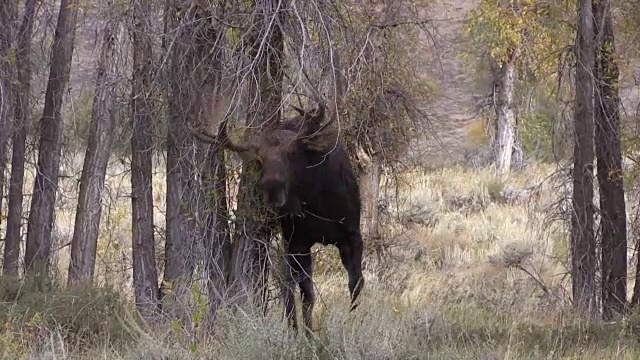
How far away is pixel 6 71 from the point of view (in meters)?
12.7

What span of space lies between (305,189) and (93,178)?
4.18m

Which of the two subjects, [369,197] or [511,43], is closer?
[369,197]

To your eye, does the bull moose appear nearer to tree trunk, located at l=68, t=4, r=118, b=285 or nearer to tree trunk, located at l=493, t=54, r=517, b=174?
tree trunk, located at l=68, t=4, r=118, b=285

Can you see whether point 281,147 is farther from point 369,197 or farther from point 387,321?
point 369,197

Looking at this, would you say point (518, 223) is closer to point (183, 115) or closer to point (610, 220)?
point (610, 220)

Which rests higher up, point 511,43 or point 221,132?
point 511,43

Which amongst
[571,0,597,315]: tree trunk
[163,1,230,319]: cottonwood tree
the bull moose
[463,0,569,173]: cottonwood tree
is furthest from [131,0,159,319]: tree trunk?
[571,0,597,315]: tree trunk

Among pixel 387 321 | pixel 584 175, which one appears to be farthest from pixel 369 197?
pixel 387 321

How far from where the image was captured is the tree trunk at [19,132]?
13.7 metres

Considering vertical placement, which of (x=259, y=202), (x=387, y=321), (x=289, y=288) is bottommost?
(x=387, y=321)

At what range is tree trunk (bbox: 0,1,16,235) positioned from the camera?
39.0ft

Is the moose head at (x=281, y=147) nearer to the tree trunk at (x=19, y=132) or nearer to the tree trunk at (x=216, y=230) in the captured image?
the tree trunk at (x=216, y=230)

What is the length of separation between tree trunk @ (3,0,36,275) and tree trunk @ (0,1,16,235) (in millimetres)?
265

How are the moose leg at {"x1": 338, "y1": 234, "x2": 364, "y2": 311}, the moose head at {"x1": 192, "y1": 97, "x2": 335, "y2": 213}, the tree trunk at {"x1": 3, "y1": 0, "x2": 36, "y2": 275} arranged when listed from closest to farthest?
1. the moose head at {"x1": 192, "y1": 97, "x2": 335, "y2": 213}
2. the moose leg at {"x1": 338, "y1": 234, "x2": 364, "y2": 311}
3. the tree trunk at {"x1": 3, "y1": 0, "x2": 36, "y2": 275}
